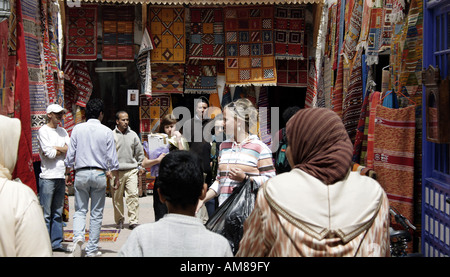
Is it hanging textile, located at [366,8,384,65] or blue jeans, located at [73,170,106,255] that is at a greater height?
hanging textile, located at [366,8,384,65]

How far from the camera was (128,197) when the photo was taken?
8.49 meters

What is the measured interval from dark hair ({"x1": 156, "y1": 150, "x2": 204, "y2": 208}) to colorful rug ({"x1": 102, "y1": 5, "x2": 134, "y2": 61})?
939 cm

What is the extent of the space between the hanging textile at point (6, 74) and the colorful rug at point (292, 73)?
6733mm

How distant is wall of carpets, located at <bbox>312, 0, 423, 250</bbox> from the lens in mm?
4613

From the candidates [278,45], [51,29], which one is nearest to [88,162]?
[51,29]

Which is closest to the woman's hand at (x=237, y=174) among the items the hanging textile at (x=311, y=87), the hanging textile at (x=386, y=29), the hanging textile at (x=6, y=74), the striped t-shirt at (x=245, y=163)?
the striped t-shirt at (x=245, y=163)

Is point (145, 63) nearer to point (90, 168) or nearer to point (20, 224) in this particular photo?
point (90, 168)

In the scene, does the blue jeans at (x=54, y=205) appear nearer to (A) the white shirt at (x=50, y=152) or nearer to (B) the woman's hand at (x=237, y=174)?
(A) the white shirt at (x=50, y=152)

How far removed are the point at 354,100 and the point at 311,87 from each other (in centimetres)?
504

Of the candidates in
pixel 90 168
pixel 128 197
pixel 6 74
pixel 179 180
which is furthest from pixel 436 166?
pixel 128 197

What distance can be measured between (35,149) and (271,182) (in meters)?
5.02

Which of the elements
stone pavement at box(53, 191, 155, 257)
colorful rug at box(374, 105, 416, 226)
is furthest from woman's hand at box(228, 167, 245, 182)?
stone pavement at box(53, 191, 155, 257)

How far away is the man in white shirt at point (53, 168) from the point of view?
21.9 feet

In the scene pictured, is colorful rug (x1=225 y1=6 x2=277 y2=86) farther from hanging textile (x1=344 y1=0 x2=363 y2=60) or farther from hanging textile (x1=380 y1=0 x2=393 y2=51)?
hanging textile (x1=380 y1=0 x2=393 y2=51)
